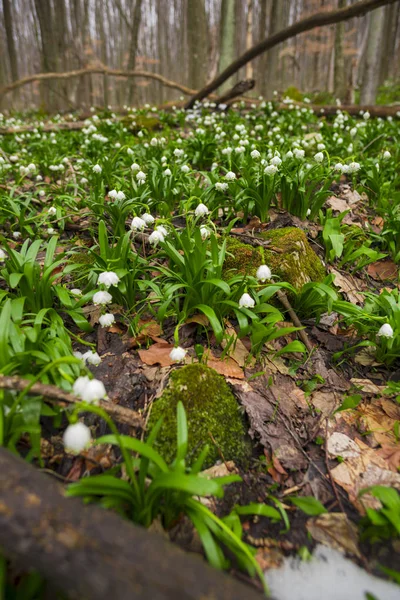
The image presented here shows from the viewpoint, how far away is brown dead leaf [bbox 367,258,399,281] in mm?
3413

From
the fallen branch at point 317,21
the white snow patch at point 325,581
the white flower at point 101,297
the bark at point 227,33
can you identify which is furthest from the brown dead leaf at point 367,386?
the bark at point 227,33

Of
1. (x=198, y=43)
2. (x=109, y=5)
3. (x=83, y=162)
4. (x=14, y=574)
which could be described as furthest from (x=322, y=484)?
(x=109, y=5)

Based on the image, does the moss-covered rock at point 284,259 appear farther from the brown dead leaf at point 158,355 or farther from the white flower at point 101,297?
the white flower at point 101,297

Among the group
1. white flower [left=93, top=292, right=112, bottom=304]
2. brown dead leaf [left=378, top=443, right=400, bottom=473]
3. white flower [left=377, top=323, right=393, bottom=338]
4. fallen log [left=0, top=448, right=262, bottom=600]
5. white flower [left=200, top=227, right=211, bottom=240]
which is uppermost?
white flower [left=200, top=227, right=211, bottom=240]

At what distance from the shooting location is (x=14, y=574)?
1.17m

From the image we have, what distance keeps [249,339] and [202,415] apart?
0.83 metres

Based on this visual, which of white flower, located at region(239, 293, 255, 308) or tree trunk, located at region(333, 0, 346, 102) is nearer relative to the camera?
white flower, located at region(239, 293, 255, 308)

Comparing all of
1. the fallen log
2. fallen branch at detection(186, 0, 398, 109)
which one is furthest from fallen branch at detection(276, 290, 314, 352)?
fallen branch at detection(186, 0, 398, 109)

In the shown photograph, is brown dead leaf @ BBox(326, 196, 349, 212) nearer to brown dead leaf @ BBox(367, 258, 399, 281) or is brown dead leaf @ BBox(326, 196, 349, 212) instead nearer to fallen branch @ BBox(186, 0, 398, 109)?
brown dead leaf @ BBox(367, 258, 399, 281)

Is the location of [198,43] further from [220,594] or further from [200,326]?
[220,594]

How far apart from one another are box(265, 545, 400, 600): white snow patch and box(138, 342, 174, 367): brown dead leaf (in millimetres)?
1184

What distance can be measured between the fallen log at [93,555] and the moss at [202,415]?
0.77 meters

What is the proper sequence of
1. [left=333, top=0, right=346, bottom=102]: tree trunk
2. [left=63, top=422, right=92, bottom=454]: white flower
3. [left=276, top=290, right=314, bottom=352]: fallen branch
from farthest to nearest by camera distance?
[left=333, top=0, right=346, bottom=102]: tree trunk, [left=276, top=290, right=314, bottom=352]: fallen branch, [left=63, top=422, right=92, bottom=454]: white flower

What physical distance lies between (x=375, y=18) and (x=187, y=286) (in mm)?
10899
